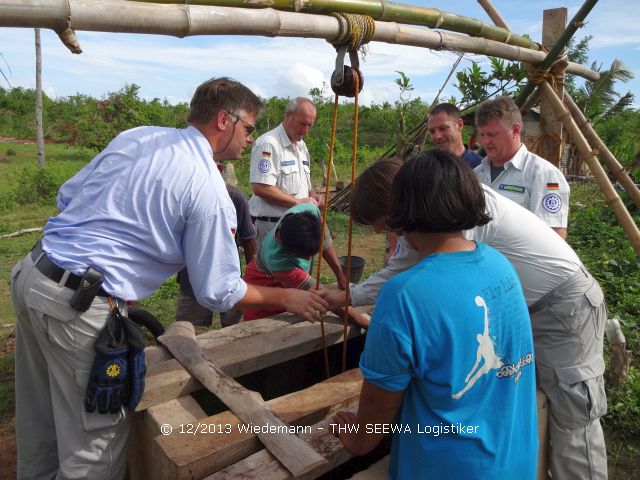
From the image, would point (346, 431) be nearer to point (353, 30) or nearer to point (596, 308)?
point (596, 308)

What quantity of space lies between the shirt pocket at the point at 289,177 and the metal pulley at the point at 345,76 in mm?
2465

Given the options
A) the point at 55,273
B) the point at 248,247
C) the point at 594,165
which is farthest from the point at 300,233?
the point at 594,165

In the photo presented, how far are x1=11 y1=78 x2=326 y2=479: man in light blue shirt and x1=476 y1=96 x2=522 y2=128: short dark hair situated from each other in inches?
70.9

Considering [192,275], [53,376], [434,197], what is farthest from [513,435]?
[53,376]

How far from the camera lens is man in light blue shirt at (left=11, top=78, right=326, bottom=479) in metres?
1.78

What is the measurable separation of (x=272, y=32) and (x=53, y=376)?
5.05 ft

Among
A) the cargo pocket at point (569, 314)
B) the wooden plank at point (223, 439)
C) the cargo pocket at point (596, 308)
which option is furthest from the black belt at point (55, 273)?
the cargo pocket at point (596, 308)

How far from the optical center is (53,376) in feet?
6.14

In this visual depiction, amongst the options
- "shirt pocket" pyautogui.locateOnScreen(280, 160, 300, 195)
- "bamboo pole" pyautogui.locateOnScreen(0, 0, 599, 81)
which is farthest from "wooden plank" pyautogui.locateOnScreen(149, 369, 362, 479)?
"shirt pocket" pyautogui.locateOnScreen(280, 160, 300, 195)

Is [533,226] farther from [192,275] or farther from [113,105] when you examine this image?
[113,105]

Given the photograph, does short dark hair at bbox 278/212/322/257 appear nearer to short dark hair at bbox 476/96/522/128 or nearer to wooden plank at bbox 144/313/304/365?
wooden plank at bbox 144/313/304/365

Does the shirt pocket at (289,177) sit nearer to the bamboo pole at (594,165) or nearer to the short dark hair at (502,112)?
the short dark hair at (502,112)

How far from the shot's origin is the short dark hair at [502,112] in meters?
2.96

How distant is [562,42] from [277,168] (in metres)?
2.44
